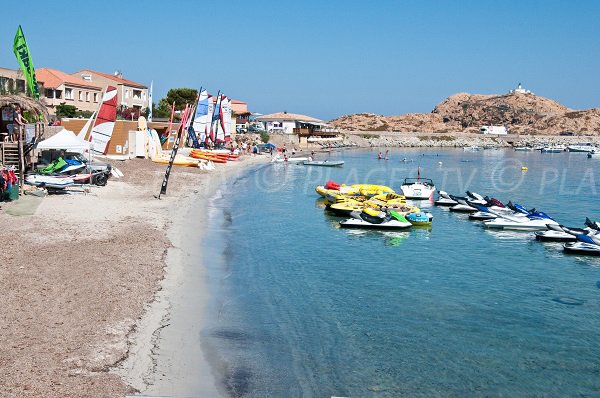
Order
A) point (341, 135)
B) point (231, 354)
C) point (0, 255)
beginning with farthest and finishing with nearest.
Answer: point (341, 135) < point (0, 255) < point (231, 354)

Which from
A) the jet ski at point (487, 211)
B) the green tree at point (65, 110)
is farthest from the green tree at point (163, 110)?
the jet ski at point (487, 211)

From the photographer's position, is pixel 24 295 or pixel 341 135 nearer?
pixel 24 295

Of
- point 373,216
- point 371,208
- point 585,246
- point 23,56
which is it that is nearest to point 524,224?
point 585,246

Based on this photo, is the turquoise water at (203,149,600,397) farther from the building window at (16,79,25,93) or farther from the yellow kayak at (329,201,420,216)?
the building window at (16,79,25,93)

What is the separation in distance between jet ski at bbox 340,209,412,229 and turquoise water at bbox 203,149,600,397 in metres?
0.71

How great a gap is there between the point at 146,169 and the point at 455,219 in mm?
23728

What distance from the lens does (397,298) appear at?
17953 mm

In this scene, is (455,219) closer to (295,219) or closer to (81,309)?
(295,219)

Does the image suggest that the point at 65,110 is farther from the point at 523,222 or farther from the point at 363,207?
the point at 523,222

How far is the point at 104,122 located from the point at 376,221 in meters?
16.7

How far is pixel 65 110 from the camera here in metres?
62.3

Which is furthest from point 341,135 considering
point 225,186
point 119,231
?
point 119,231

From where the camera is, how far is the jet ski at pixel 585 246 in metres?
24.9

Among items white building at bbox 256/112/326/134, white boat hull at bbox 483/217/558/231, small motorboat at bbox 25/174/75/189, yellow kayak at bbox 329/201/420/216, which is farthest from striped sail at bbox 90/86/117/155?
white building at bbox 256/112/326/134
